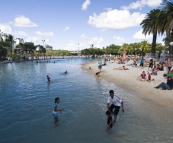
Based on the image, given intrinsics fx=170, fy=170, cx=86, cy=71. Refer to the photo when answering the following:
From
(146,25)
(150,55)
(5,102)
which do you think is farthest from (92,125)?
(146,25)

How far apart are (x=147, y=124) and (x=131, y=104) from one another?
11.8 ft

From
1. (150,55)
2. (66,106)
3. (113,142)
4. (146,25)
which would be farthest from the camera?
(146,25)

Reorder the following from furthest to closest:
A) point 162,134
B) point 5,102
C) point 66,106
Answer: point 5,102 → point 66,106 → point 162,134

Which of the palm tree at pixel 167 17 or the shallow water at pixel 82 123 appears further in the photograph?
the palm tree at pixel 167 17

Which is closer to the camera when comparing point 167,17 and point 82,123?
point 82,123

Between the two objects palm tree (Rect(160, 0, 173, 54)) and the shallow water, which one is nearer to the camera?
the shallow water

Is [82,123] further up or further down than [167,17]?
further down

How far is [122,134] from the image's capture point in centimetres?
772

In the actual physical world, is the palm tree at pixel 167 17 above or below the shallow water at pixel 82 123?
above

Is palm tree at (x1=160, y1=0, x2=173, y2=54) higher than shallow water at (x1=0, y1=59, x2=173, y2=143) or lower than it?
higher

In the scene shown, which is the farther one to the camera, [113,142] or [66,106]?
[66,106]

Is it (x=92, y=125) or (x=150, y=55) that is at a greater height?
(x=150, y=55)

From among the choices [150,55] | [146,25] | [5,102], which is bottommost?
[5,102]

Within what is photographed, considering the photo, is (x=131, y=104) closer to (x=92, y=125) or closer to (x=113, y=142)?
(x=92, y=125)
